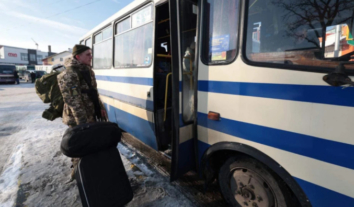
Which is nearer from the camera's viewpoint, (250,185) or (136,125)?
(250,185)

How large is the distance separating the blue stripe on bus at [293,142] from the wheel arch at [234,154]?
0.37 ft

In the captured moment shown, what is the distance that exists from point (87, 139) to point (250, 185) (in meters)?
1.74

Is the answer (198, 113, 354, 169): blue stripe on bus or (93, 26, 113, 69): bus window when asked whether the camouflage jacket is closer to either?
(93, 26, 113, 69): bus window

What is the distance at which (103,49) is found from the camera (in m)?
4.56

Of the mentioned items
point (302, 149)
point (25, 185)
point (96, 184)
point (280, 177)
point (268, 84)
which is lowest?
point (25, 185)

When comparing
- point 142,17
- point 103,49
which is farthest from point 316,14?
point 103,49

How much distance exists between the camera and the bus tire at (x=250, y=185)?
170 centimetres

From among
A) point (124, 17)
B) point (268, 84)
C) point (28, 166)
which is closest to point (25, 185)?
point (28, 166)

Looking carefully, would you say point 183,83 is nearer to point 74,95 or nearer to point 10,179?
point 74,95

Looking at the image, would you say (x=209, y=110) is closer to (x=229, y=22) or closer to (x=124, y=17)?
(x=229, y=22)

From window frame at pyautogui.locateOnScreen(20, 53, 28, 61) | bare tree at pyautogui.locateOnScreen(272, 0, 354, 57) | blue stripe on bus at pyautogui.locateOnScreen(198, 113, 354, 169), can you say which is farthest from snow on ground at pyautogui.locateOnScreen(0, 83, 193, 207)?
window frame at pyautogui.locateOnScreen(20, 53, 28, 61)

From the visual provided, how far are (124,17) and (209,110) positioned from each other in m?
2.69

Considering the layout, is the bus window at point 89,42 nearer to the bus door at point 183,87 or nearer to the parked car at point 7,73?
the bus door at point 183,87

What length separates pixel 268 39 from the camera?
1602 millimetres
